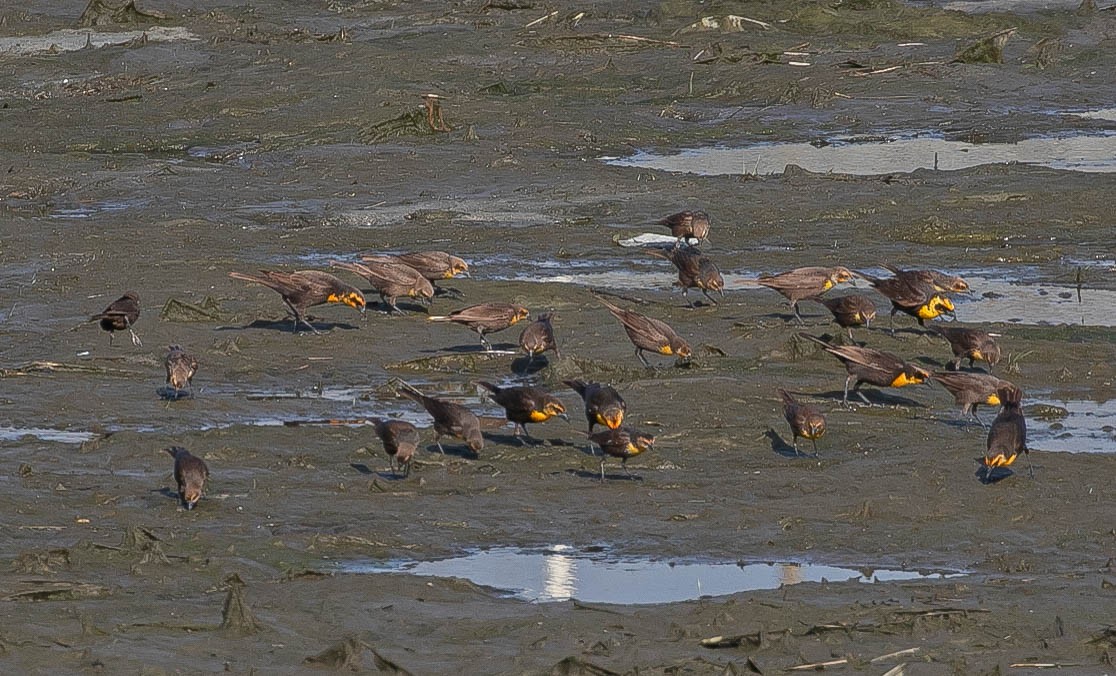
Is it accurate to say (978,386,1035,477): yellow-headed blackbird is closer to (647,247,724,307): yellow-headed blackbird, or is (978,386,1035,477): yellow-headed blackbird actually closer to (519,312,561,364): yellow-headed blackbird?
(519,312,561,364): yellow-headed blackbird

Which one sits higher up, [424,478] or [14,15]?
[424,478]

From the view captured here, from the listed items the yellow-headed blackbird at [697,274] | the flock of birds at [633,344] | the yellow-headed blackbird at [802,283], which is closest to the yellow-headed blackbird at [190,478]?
the flock of birds at [633,344]

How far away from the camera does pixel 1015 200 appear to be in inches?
724

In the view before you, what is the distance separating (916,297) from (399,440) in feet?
15.3

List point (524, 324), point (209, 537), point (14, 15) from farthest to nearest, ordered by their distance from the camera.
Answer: point (14, 15) < point (524, 324) < point (209, 537)

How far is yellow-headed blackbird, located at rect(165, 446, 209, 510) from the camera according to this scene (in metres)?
9.12

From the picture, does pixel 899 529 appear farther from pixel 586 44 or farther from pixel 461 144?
pixel 586 44

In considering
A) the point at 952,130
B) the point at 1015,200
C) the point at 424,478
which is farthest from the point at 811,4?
the point at 424,478

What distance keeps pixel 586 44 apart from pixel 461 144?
767 cm

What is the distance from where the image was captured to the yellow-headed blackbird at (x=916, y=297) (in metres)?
13.0

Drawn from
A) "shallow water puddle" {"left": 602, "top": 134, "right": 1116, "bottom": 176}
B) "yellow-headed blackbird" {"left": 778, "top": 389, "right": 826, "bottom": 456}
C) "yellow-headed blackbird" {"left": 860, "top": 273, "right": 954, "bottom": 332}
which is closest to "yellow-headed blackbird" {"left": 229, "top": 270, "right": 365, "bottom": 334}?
"yellow-headed blackbird" {"left": 860, "top": 273, "right": 954, "bottom": 332}

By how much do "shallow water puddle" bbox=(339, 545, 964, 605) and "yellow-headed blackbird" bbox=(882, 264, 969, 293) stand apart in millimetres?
4886

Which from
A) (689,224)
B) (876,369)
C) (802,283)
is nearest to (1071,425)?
(876,369)

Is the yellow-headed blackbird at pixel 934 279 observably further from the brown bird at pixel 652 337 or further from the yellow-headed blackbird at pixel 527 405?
the yellow-headed blackbird at pixel 527 405
